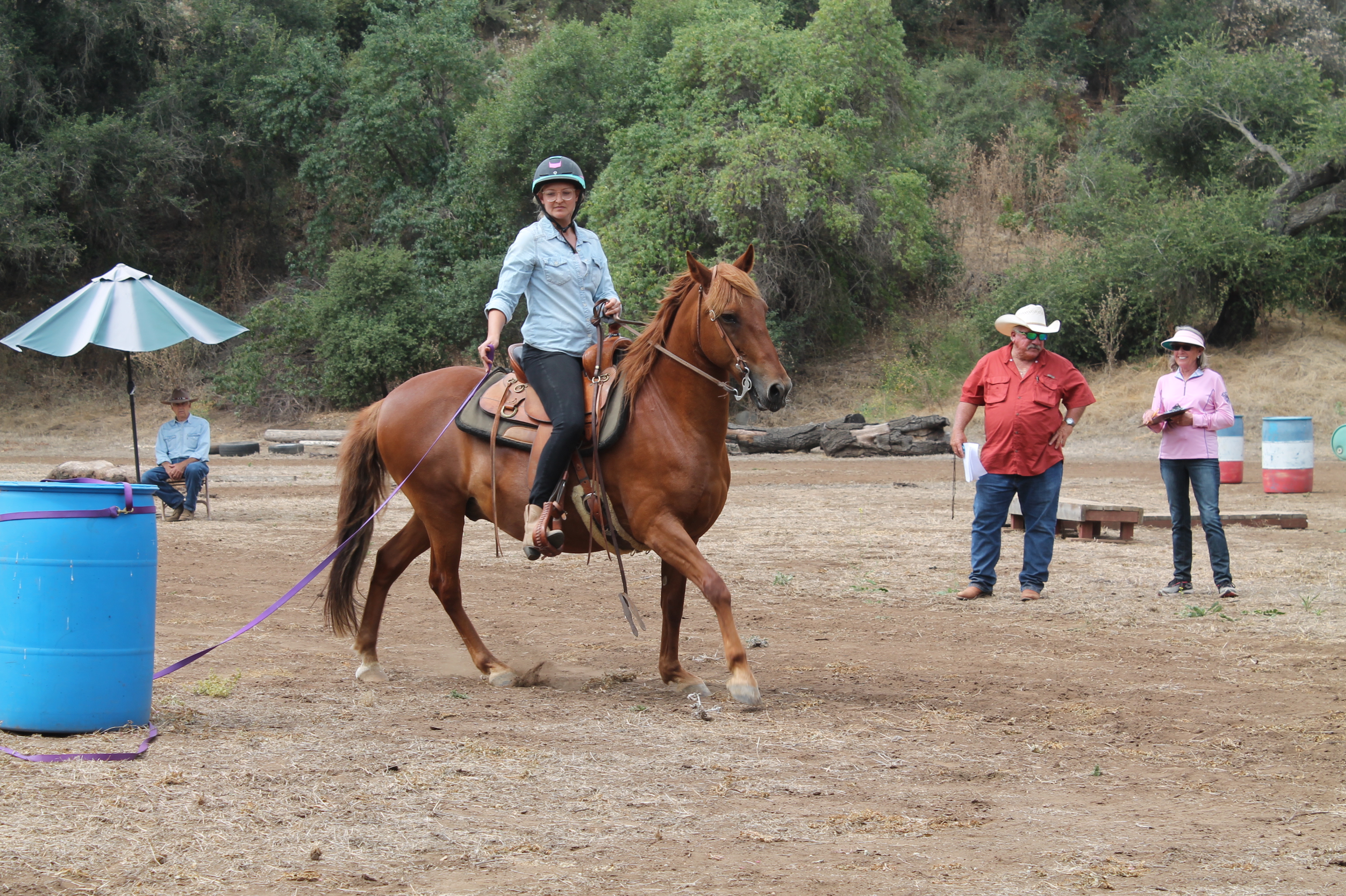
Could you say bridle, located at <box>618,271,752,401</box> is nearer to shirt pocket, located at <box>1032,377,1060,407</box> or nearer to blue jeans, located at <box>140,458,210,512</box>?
shirt pocket, located at <box>1032,377,1060,407</box>

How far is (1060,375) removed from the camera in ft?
31.0

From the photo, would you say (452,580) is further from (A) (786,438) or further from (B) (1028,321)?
(A) (786,438)

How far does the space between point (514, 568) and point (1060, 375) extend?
5.43 meters

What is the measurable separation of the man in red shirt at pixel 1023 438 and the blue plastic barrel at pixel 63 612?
6471 millimetres

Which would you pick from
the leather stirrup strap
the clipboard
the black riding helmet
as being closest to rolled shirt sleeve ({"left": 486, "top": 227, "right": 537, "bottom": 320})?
the black riding helmet

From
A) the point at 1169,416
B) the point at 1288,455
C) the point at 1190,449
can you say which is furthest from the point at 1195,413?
the point at 1288,455

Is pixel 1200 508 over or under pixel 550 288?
under

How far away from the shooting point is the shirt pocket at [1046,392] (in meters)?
9.34

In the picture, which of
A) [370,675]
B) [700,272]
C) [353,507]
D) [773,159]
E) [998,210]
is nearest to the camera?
[700,272]

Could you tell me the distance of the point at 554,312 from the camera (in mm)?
6449

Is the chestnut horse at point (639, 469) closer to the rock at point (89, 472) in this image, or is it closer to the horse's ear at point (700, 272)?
the horse's ear at point (700, 272)

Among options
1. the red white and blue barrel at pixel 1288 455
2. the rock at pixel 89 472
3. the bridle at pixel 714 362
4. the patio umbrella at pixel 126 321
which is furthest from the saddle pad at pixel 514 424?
the red white and blue barrel at pixel 1288 455

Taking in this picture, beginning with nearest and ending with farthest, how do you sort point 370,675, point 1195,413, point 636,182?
1. point 370,675
2. point 1195,413
3. point 636,182

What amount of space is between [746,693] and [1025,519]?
4573mm
